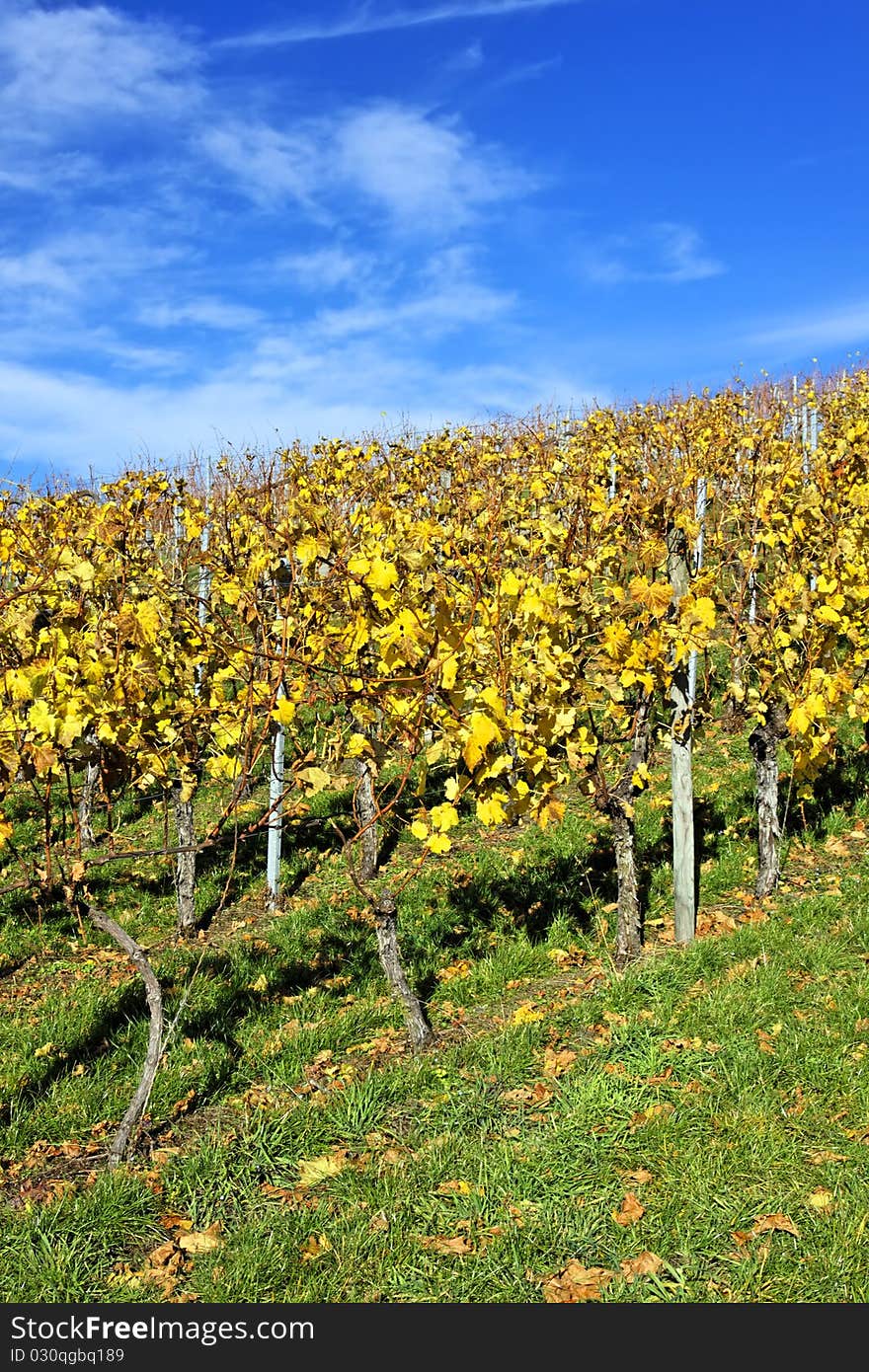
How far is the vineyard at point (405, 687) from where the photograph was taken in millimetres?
3895

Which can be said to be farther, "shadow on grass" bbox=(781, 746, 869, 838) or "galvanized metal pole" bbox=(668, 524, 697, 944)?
"shadow on grass" bbox=(781, 746, 869, 838)

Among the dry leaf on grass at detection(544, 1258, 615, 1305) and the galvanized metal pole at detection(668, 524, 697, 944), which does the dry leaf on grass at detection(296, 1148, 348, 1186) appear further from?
the galvanized metal pole at detection(668, 524, 697, 944)

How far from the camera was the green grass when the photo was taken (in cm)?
299

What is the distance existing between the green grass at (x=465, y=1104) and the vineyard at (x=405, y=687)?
16cm

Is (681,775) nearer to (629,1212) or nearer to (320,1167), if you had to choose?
(629,1212)

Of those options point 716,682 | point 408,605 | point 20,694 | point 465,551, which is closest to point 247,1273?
point 20,694

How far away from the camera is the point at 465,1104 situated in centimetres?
375

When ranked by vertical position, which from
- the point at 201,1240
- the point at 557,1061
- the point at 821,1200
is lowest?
the point at 201,1240

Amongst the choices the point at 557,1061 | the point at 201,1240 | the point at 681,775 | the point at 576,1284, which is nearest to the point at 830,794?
the point at 681,775

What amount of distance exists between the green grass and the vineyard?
0.53 feet

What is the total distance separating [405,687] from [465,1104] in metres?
1.69

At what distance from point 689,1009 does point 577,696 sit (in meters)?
1.55

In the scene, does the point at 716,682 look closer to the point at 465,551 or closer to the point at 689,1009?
the point at 465,551

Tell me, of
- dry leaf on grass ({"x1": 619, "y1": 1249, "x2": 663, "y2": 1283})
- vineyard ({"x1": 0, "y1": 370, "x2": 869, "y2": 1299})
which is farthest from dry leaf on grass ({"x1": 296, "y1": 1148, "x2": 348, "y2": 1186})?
dry leaf on grass ({"x1": 619, "y1": 1249, "x2": 663, "y2": 1283})
